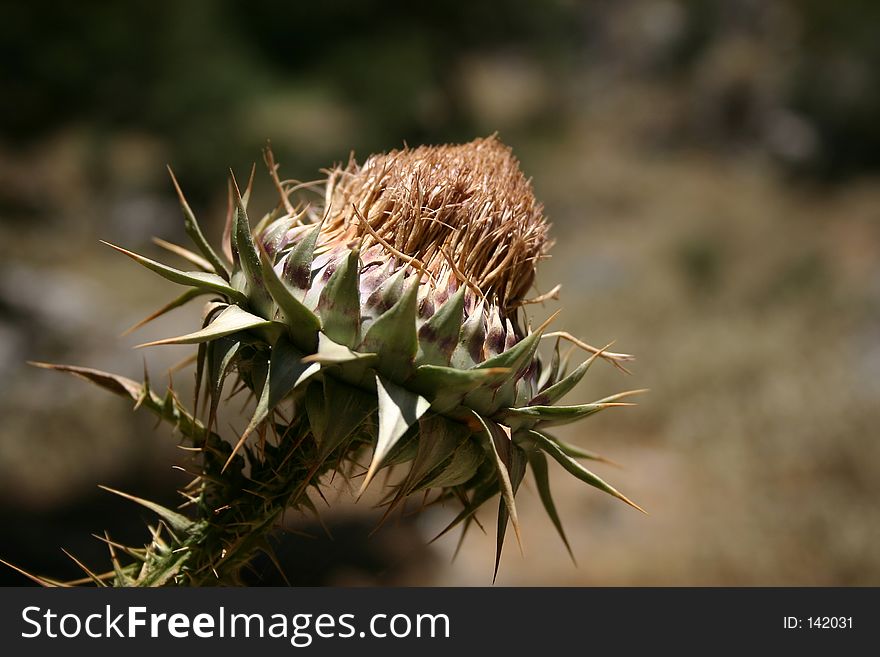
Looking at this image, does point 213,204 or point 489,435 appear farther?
point 213,204

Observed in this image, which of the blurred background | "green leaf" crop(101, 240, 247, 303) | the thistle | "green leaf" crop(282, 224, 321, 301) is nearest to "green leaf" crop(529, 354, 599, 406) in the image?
the thistle

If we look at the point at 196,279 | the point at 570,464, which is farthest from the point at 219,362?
the point at 570,464

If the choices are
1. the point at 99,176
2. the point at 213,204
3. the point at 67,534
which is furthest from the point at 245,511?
the point at 99,176

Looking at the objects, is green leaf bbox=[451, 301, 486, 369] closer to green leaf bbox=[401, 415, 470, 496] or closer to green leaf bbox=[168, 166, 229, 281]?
green leaf bbox=[401, 415, 470, 496]

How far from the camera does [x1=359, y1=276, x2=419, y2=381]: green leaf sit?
170 centimetres

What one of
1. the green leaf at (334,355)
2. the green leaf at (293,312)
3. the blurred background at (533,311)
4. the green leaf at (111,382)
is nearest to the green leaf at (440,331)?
the green leaf at (334,355)

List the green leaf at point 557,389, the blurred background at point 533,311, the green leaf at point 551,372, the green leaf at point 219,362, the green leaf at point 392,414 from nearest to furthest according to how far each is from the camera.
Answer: the green leaf at point 392,414 < the green leaf at point 219,362 < the green leaf at point 557,389 < the green leaf at point 551,372 < the blurred background at point 533,311

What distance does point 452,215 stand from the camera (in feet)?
6.56

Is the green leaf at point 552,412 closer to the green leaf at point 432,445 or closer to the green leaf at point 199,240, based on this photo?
the green leaf at point 432,445

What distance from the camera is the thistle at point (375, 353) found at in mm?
1698

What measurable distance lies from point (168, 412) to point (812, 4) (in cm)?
2696

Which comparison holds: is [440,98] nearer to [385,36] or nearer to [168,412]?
[385,36]

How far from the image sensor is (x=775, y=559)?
7.56 metres

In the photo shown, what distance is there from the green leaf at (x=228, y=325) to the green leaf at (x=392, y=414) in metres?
0.28
